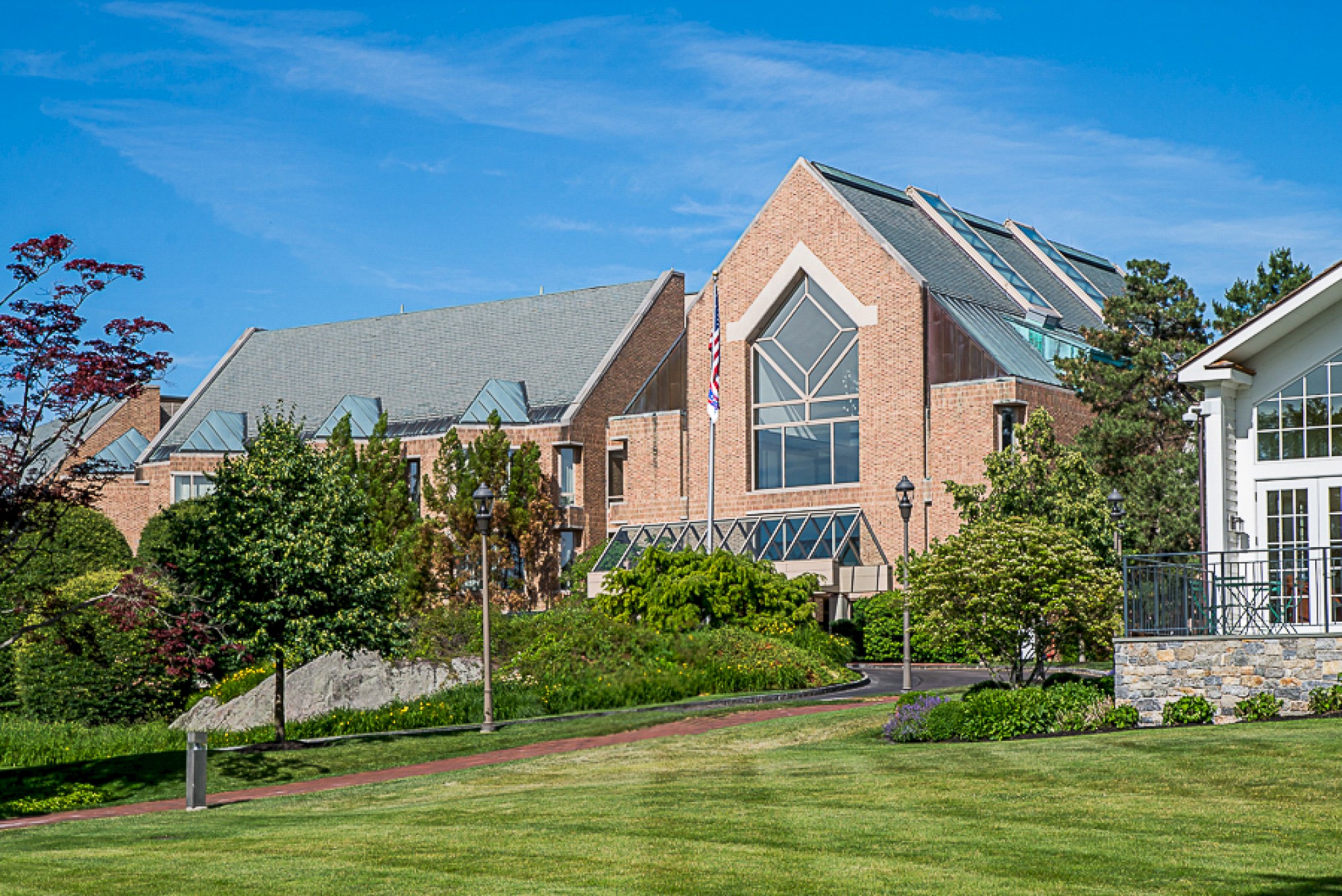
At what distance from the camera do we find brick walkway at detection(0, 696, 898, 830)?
64.4 ft

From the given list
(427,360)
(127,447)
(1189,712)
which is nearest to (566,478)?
(427,360)

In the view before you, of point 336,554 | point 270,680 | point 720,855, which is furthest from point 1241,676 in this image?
point 270,680

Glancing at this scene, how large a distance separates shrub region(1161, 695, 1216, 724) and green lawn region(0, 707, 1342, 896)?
3.23ft

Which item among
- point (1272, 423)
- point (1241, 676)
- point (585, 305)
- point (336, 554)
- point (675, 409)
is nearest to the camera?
point (1241, 676)

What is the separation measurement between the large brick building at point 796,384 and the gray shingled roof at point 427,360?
15 cm

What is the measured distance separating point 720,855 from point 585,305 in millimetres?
52348

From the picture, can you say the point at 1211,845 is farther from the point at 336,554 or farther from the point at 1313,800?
the point at 336,554

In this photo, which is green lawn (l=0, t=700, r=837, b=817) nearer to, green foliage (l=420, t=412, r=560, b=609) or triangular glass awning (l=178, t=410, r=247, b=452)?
green foliage (l=420, t=412, r=560, b=609)

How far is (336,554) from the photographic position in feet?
85.9

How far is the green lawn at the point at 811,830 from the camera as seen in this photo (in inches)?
416

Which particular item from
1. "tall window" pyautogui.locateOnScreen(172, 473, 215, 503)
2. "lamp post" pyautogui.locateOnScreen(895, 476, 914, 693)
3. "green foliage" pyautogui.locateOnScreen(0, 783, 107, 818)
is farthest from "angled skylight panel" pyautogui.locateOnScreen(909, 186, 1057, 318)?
"green foliage" pyautogui.locateOnScreen(0, 783, 107, 818)

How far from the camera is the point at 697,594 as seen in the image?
35344 millimetres

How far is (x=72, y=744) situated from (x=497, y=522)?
2680 cm

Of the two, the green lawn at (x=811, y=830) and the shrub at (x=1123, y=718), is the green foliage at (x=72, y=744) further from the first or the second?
the shrub at (x=1123, y=718)
